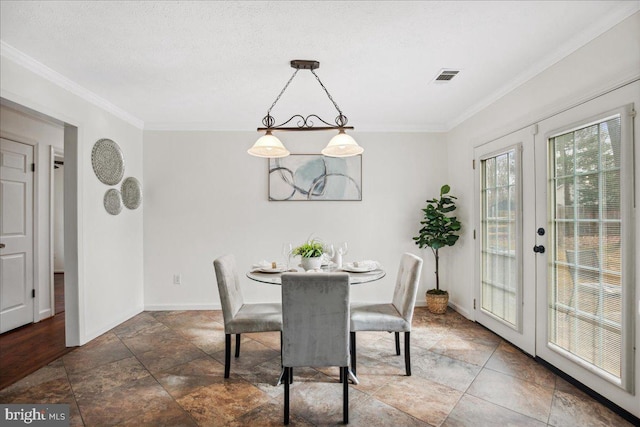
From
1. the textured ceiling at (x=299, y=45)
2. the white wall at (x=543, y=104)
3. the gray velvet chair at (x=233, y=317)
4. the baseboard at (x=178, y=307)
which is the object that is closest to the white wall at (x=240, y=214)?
the baseboard at (x=178, y=307)

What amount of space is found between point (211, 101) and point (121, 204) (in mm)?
1568

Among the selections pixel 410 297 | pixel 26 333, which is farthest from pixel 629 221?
pixel 26 333

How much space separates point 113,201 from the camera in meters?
3.57

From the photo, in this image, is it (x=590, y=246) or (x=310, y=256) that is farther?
(x=310, y=256)

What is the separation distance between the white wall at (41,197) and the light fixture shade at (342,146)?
320 centimetres

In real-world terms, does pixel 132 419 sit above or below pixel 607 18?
below

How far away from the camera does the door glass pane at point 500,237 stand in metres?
3.01

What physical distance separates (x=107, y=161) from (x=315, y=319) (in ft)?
9.64

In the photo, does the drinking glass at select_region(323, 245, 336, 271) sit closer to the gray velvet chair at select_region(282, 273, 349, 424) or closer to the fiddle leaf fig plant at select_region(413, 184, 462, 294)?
the gray velvet chair at select_region(282, 273, 349, 424)

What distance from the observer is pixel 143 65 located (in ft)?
8.66

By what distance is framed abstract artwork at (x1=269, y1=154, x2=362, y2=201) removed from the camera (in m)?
4.26

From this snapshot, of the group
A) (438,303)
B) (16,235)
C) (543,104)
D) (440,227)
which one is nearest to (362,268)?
(440,227)

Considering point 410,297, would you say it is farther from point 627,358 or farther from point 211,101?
point 211,101

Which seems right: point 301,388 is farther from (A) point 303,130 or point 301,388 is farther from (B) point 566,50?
(B) point 566,50
